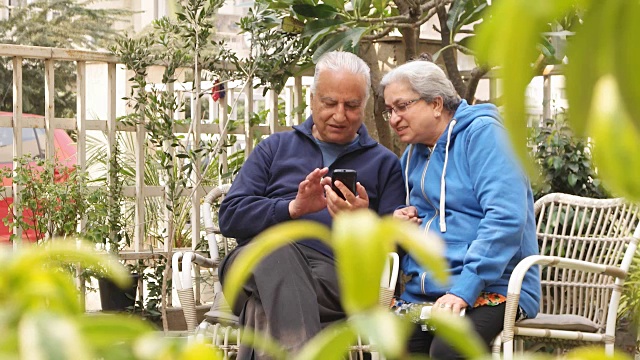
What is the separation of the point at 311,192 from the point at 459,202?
1.52 feet

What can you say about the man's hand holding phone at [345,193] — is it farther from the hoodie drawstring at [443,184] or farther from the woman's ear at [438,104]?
the woman's ear at [438,104]

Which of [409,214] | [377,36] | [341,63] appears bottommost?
[409,214]

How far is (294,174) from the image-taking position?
3.54 metres

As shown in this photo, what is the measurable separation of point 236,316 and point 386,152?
78 centimetres

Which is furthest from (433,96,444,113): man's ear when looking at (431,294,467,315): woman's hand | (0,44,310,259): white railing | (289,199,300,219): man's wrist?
(0,44,310,259): white railing

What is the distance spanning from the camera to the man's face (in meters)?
3.52

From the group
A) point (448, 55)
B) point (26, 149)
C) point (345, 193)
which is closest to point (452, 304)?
point (345, 193)

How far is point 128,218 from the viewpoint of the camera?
5.49m

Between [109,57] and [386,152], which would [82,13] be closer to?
[109,57]

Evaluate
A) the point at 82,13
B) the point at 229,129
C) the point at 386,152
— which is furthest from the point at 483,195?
the point at 82,13

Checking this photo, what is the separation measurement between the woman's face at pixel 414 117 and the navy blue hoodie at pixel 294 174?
7.7 inches

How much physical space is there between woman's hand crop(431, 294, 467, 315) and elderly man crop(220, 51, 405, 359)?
36 centimetres

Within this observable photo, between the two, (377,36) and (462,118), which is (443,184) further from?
(377,36)

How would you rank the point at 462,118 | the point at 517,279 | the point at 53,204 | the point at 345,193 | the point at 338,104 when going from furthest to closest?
1. the point at 53,204
2. the point at 338,104
3. the point at 462,118
4. the point at 345,193
5. the point at 517,279
